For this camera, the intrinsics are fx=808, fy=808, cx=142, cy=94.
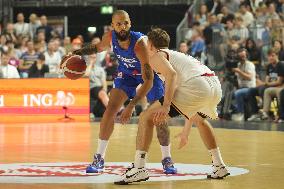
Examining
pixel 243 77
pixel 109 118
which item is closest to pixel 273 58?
pixel 243 77

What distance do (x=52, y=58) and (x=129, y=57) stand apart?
12736 mm

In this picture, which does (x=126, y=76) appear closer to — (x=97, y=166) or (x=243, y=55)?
(x=97, y=166)

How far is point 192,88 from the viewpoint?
7824mm

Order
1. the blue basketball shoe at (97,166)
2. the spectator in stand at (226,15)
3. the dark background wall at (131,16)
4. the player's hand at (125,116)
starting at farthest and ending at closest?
the dark background wall at (131,16) → the spectator in stand at (226,15) → the blue basketball shoe at (97,166) → the player's hand at (125,116)

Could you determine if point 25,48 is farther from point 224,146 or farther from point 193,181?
point 193,181

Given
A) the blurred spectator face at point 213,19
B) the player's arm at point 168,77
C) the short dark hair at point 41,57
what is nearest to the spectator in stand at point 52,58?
the short dark hair at point 41,57

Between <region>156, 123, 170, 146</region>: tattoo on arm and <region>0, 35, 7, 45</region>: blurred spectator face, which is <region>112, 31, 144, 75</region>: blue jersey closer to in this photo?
<region>156, 123, 170, 146</region>: tattoo on arm

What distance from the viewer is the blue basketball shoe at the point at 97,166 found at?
8.38 metres

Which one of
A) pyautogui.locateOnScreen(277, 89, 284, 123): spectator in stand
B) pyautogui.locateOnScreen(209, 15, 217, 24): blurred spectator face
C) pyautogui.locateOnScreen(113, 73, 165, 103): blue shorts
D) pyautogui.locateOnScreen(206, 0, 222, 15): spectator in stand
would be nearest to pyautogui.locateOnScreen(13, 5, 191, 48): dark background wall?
pyautogui.locateOnScreen(206, 0, 222, 15): spectator in stand

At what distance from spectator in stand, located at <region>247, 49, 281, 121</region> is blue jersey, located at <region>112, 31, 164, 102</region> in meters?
9.66

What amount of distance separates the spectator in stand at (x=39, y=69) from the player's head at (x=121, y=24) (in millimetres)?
12536

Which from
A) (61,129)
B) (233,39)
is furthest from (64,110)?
(233,39)

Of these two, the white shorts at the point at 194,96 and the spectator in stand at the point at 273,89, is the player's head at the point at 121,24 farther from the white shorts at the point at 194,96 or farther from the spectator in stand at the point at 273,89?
the spectator in stand at the point at 273,89

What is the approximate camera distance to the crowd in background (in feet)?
61.0
